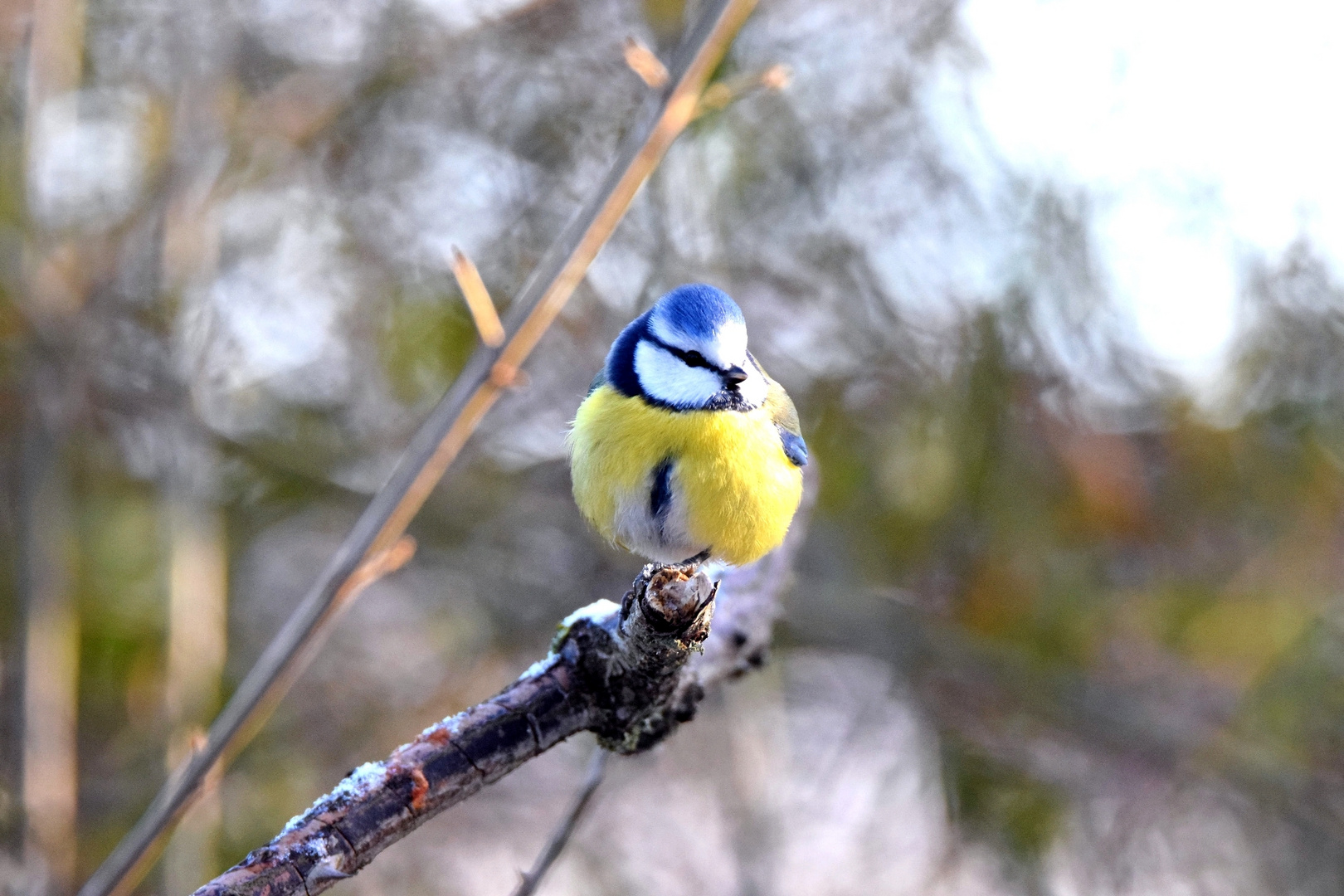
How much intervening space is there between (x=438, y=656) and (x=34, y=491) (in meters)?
1.56

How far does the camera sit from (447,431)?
1170mm

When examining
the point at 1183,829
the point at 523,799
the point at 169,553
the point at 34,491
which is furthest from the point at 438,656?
the point at 1183,829

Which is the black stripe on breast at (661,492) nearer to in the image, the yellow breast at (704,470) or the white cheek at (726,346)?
the yellow breast at (704,470)

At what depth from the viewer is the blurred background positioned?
3.28 meters

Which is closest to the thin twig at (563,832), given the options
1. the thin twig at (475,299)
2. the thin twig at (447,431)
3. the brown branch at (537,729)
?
the brown branch at (537,729)

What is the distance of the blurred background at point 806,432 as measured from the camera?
3.28 meters

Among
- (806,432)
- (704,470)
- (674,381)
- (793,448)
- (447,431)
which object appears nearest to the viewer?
(447,431)

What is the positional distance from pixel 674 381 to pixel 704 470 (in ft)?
0.66

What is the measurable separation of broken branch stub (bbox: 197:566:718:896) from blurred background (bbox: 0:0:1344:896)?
4.95 feet

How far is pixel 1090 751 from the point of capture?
3705 mm

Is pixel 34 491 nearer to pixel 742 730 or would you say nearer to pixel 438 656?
pixel 438 656

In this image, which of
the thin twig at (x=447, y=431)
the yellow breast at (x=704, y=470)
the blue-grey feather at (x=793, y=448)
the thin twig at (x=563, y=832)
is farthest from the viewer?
the blue-grey feather at (x=793, y=448)

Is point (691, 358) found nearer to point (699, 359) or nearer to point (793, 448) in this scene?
point (699, 359)

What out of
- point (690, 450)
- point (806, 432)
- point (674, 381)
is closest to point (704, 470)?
point (690, 450)
